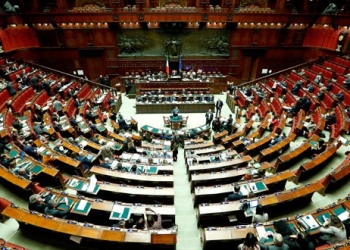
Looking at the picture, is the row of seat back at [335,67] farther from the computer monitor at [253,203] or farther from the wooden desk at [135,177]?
the wooden desk at [135,177]

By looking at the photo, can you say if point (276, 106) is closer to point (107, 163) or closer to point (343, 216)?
point (343, 216)

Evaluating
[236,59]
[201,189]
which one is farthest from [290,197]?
[236,59]

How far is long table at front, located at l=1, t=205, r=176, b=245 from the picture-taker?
4.02 metres

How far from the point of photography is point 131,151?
7.98m

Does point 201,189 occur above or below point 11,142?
below

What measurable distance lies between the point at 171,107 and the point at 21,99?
7.59 m

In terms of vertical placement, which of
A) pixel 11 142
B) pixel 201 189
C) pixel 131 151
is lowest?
pixel 201 189

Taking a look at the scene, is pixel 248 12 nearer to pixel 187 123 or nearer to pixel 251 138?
pixel 187 123

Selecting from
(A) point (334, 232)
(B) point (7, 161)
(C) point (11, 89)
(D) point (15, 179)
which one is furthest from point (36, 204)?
(C) point (11, 89)

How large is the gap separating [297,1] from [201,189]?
51.1 feet

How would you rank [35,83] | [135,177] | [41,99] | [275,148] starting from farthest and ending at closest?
[35,83] < [41,99] < [275,148] < [135,177]

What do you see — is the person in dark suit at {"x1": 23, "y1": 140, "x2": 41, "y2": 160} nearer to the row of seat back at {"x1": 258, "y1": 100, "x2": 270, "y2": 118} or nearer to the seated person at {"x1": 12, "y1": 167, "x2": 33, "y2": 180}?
the seated person at {"x1": 12, "y1": 167, "x2": 33, "y2": 180}

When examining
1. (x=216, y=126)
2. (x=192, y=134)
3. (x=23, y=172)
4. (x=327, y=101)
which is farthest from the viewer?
(x=216, y=126)

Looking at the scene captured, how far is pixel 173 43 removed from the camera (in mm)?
15648
